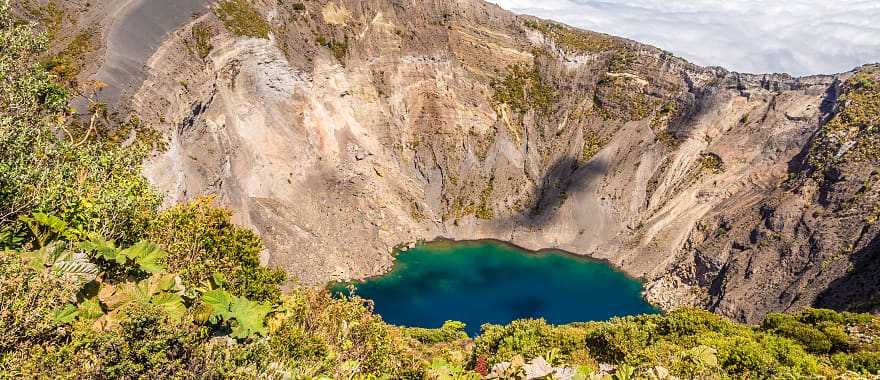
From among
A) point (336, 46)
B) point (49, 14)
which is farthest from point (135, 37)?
point (336, 46)

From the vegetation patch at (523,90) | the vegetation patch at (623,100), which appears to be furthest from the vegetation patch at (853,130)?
the vegetation patch at (523,90)

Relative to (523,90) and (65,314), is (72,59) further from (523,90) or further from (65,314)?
(523,90)

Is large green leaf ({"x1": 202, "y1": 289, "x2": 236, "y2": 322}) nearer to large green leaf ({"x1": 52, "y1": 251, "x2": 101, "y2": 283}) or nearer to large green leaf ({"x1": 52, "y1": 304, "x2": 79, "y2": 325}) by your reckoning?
large green leaf ({"x1": 52, "y1": 251, "x2": 101, "y2": 283})

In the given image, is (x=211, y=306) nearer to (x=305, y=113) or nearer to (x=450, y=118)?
(x=305, y=113)

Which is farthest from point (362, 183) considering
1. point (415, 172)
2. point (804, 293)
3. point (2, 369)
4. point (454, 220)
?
point (2, 369)

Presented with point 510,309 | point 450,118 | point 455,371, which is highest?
point 450,118

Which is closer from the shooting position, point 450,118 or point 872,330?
point 872,330
